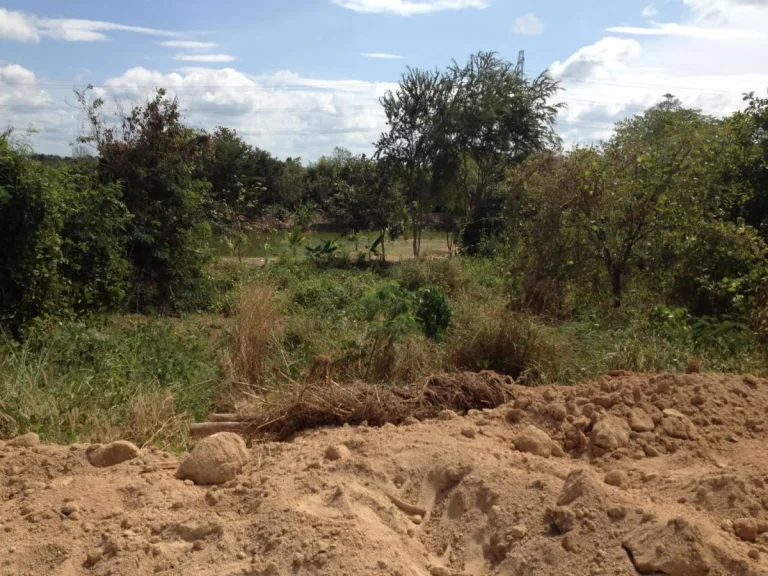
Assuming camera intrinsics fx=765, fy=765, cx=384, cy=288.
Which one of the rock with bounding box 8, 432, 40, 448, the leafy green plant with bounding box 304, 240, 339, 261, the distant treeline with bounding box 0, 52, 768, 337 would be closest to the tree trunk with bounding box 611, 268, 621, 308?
the distant treeline with bounding box 0, 52, 768, 337

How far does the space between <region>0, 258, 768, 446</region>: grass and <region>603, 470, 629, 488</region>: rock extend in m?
2.23

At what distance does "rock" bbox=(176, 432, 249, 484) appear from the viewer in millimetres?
4148

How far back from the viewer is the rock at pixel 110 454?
444 centimetres

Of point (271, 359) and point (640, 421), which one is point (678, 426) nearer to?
point (640, 421)

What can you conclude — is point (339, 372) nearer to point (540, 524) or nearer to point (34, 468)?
point (34, 468)

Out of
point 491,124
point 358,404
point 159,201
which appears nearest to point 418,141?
point 491,124

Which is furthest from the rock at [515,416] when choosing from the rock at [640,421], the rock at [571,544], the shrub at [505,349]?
the shrub at [505,349]

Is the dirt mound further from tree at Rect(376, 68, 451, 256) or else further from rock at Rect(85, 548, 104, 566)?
tree at Rect(376, 68, 451, 256)

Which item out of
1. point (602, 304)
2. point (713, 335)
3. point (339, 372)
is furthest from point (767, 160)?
Result: point (339, 372)

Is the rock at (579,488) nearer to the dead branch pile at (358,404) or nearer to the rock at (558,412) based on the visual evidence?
the rock at (558,412)

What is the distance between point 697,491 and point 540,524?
0.79 m

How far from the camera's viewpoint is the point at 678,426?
4594 millimetres

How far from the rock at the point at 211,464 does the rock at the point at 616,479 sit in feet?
6.46

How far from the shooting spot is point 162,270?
13.1 metres
